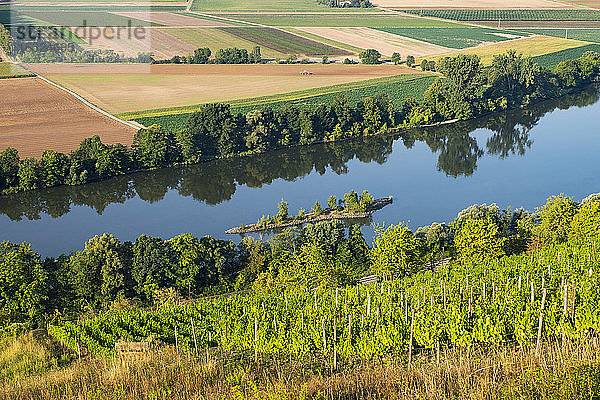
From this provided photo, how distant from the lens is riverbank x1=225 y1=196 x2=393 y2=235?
122 feet

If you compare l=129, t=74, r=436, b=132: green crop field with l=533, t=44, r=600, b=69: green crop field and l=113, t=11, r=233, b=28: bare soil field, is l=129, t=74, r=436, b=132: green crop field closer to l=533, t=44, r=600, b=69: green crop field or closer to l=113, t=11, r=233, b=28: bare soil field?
l=533, t=44, r=600, b=69: green crop field

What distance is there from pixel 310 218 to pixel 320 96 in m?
28.8

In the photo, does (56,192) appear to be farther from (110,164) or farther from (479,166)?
(479,166)

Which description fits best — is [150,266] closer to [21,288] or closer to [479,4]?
[21,288]

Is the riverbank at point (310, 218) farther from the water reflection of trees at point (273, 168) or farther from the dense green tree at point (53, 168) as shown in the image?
the dense green tree at point (53, 168)

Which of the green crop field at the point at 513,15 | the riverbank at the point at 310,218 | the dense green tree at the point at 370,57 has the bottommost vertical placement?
the riverbank at the point at 310,218

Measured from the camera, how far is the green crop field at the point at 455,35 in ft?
300

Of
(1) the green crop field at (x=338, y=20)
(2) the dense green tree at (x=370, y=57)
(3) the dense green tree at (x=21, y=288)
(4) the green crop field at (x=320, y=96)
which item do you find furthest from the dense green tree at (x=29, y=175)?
(1) the green crop field at (x=338, y=20)

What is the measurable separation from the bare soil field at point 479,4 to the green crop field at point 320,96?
167 ft

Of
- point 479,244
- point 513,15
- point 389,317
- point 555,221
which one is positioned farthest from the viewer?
point 513,15

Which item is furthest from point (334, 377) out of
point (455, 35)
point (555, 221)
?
point (455, 35)

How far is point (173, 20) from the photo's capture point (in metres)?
102

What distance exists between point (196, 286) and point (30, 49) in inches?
2349

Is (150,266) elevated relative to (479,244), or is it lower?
lower
